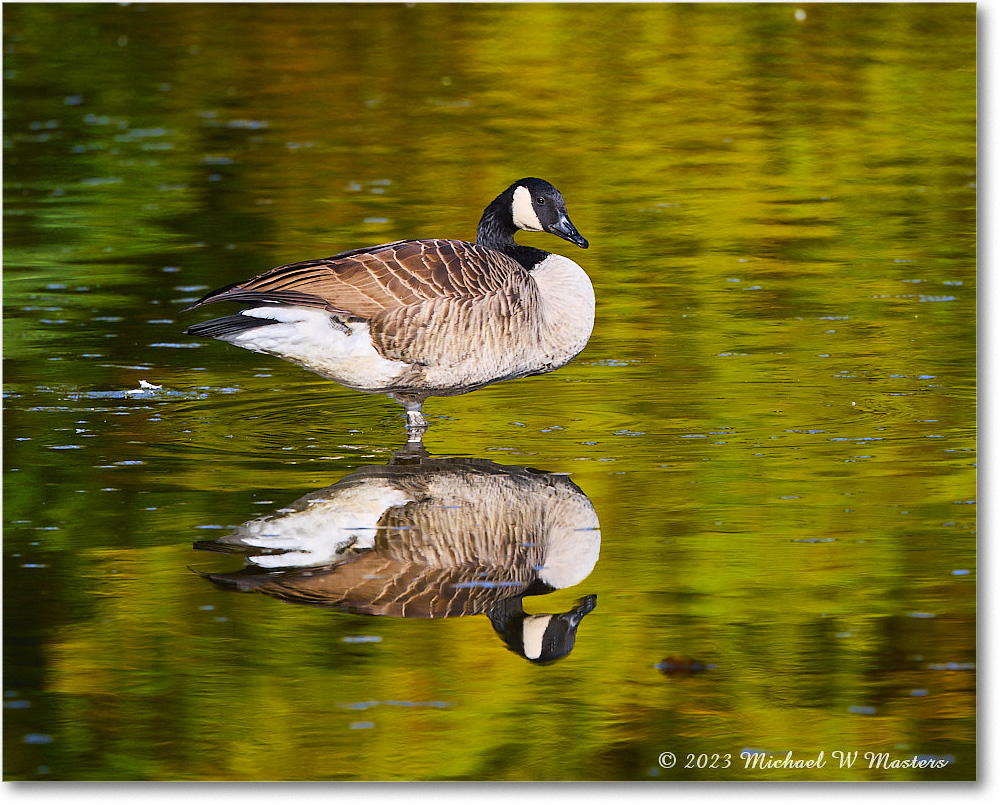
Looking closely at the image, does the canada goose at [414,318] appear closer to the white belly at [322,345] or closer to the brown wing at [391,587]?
the white belly at [322,345]

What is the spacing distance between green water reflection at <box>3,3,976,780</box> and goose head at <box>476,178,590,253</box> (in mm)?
922

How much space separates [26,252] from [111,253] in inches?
26.0

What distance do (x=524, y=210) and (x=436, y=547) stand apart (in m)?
2.86

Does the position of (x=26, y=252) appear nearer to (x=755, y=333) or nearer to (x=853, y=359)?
(x=755, y=333)

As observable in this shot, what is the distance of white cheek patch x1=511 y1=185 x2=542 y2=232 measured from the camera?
8625 millimetres

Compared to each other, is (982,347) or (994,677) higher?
(982,347)

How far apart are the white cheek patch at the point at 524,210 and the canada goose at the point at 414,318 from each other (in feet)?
1.05

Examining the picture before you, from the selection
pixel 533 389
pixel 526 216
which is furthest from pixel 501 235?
pixel 533 389

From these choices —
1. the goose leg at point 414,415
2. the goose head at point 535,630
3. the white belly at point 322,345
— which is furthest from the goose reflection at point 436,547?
the goose leg at point 414,415

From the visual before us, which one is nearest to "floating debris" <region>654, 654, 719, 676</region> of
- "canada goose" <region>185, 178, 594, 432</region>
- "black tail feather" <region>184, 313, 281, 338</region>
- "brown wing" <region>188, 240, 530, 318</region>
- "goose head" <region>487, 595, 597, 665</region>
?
"goose head" <region>487, 595, 597, 665</region>

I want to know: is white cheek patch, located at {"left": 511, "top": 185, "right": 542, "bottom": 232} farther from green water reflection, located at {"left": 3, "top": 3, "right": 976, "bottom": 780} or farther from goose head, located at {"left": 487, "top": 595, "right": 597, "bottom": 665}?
goose head, located at {"left": 487, "top": 595, "right": 597, "bottom": 665}

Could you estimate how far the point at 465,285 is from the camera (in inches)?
311

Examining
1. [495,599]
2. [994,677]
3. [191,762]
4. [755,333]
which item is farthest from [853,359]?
[191,762]

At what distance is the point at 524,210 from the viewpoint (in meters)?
8.65
